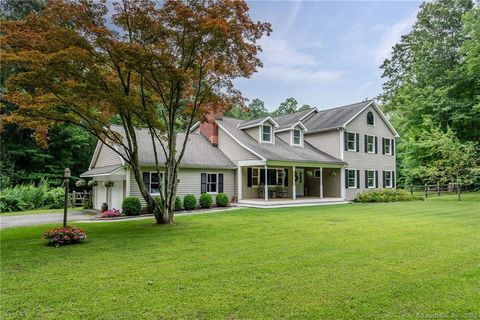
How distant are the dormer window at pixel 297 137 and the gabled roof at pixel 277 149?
19.3 inches

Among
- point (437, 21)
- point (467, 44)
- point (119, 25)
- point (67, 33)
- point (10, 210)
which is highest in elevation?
point (437, 21)

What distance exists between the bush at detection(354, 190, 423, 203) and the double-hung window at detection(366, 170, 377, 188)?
2009mm

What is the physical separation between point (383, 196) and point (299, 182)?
576 centimetres

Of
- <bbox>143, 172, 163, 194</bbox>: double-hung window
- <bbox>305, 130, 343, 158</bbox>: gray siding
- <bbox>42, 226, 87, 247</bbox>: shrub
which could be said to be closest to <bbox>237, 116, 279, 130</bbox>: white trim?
<bbox>305, 130, 343, 158</bbox>: gray siding

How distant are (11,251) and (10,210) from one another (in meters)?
14.4

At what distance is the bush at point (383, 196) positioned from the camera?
22281mm

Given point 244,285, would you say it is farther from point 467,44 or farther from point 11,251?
point 467,44

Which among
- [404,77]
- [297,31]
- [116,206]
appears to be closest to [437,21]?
[404,77]

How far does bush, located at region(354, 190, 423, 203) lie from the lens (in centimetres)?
2228

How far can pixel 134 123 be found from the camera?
13.5m

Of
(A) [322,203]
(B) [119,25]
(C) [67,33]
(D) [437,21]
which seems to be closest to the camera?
(C) [67,33]

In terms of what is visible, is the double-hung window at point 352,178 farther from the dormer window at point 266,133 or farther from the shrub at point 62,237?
the shrub at point 62,237

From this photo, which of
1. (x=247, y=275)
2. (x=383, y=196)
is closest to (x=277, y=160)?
(x=383, y=196)

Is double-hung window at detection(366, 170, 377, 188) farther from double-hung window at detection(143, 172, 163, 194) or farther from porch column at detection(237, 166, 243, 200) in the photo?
double-hung window at detection(143, 172, 163, 194)
